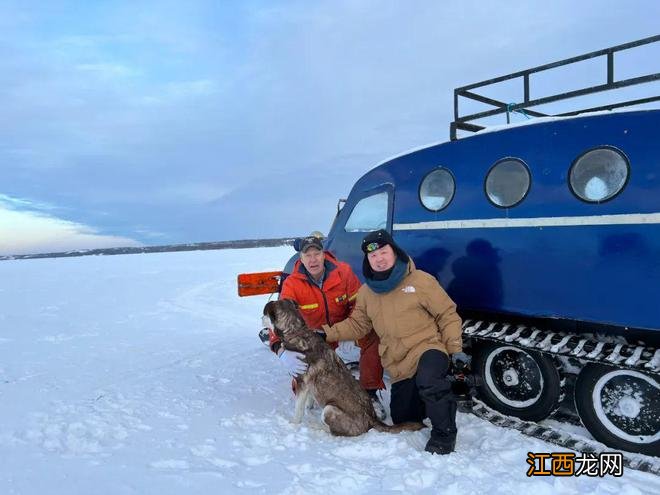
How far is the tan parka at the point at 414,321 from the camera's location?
4238mm

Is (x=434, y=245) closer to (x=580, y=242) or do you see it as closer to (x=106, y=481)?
(x=580, y=242)

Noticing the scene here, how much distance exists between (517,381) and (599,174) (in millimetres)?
2146

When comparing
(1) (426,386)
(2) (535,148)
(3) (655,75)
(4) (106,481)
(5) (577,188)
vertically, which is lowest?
(4) (106,481)

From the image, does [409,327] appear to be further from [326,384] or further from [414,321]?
[326,384]

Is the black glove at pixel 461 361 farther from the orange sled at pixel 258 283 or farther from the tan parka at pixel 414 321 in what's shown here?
the orange sled at pixel 258 283

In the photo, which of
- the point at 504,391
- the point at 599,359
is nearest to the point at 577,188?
the point at 599,359

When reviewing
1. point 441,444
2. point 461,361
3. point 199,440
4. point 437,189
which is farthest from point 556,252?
point 199,440

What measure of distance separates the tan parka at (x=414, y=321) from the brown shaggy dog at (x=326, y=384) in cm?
47

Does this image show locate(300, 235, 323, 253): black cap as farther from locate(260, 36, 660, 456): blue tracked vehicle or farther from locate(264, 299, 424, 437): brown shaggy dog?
locate(260, 36, 660, 456): blue tracked vehicle

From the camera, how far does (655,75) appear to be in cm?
413

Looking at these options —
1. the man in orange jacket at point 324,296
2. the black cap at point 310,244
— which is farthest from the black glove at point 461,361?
the black cap at point 310,244

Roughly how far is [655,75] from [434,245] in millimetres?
2519

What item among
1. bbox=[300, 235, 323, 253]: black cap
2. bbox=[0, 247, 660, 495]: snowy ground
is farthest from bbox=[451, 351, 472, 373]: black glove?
bbox=[300, 235, 323, 253]: black cap

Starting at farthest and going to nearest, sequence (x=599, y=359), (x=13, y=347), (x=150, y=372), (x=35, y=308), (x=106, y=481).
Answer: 1. (x=35, y=308)
2. (x=13, y=347)
3. (x=150, y=372)
4. (x=599, y=359)
5. (x=106, y=481)
